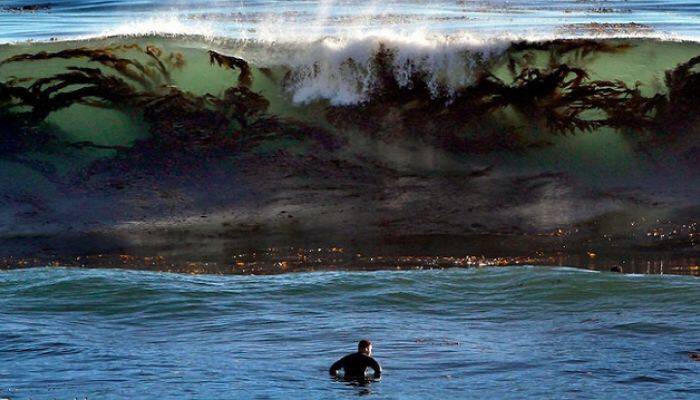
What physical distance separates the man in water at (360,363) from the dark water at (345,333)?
13 centimetres

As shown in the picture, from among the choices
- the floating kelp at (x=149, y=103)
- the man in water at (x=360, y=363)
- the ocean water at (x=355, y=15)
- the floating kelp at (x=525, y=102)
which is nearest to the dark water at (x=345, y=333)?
the man in water at (x=360, y=363)

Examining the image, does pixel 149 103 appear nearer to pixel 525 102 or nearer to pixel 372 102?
pixel 372 102

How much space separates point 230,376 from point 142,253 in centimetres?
416

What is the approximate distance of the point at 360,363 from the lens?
10.6m

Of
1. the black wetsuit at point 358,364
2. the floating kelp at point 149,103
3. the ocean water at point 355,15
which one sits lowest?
the black wetsuit at point 358,364

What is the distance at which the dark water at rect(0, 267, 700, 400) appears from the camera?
10656 mm

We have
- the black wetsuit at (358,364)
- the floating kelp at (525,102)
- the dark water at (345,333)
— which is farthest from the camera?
the floating kelp at (525,102)

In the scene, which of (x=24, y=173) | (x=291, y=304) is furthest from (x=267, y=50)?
(x=291, y=304)

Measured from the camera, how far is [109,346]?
12.0 metres

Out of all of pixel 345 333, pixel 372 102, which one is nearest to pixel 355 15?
pixel 372 102

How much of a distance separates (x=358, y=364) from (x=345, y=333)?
165 cm

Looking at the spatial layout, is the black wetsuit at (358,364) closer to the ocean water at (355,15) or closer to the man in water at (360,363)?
the man in water at (360,363)

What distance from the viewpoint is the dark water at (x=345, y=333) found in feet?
35.0

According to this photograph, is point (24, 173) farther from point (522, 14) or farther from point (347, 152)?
point (522, 14)
